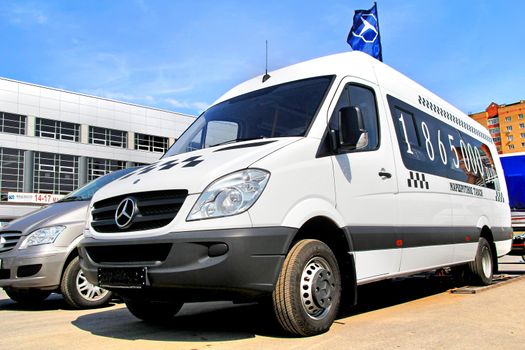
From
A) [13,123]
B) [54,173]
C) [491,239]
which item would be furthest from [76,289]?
[54,173]

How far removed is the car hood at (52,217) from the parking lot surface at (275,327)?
3.45 feet

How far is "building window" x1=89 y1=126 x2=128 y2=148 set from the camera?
48812 millimetres

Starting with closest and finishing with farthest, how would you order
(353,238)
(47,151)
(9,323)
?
1. (353,238)
2. (9,323)
3. (47,151)

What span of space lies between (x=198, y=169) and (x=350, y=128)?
1.36 metres

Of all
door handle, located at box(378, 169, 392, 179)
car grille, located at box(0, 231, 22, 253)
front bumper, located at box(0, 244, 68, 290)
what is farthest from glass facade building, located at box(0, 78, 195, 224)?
door handle, located at box(378, 169, 392, 179)

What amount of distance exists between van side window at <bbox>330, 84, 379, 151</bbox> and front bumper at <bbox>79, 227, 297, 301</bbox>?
5.33ft

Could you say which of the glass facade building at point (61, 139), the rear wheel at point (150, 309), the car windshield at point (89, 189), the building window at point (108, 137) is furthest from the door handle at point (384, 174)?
the building window at point (108, 137)

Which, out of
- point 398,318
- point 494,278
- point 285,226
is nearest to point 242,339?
point 285,226

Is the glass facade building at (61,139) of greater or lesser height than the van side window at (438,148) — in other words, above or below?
above

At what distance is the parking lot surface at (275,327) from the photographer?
3.72 metres

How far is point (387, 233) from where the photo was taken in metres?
4.95

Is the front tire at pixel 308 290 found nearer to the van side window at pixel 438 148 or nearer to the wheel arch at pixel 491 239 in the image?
the van side window at pixel 438 148

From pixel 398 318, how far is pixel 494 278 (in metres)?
4.62

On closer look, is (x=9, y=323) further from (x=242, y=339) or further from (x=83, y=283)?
(x=242, y=339)
